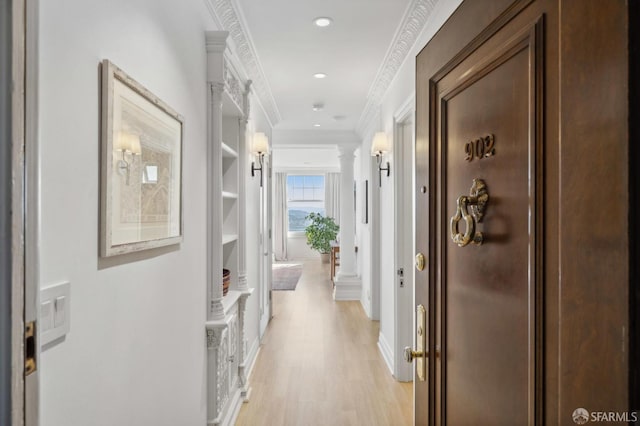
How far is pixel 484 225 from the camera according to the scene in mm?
827

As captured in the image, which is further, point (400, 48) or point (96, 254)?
point (400, 48)

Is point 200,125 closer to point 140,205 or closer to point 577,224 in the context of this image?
point 140,205

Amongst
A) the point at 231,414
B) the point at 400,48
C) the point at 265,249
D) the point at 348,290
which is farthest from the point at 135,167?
the point at 348,290

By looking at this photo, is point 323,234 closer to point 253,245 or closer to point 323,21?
point 253,245

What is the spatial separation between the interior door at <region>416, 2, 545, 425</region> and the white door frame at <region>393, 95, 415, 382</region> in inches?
82.3

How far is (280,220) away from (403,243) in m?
8.11

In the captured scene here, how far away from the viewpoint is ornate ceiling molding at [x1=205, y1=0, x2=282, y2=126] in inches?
86.8

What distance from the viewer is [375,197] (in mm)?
4797

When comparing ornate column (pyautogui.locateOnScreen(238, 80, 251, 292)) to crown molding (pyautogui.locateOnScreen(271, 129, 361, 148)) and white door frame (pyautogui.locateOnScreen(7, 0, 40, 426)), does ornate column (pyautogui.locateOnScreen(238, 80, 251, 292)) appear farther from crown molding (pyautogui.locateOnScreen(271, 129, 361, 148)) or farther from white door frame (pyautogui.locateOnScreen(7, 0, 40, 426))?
crown molding (pyautogui.locateOnScreen(271, 129, 361, 148))

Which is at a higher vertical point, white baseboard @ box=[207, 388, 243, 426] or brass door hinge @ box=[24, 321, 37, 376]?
brass door hinge @ box=[24, 321, 37, 376]

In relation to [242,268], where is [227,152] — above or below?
above

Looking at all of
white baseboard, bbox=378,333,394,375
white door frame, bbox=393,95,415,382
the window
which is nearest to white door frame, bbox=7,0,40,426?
white door frame, bbox=393,95,415,382

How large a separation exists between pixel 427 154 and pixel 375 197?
12.2 ft
